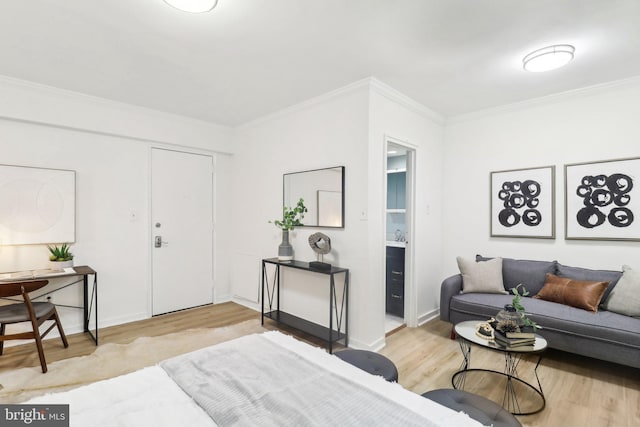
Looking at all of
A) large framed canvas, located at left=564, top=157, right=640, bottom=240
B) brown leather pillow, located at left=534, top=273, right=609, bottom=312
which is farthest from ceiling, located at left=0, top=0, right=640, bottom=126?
brown leather pillow, located at left=534, top=273, right=609, bottom=312

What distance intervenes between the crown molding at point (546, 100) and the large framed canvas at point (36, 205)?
179 inches

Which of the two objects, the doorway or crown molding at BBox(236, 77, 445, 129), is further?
the doorway

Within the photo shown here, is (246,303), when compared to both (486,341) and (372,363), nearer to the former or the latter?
(372,363)

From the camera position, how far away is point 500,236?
371 centimetres

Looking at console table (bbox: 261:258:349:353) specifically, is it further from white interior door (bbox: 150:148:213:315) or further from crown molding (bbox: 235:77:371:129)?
crown molding (bbox: 235:77:371:129)

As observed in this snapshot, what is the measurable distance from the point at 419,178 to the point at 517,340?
204cm

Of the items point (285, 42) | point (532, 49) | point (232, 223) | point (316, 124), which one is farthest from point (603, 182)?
point (232, 223)

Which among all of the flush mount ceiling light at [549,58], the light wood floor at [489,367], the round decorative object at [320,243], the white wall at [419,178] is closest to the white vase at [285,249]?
the round decorative object at [320,243]

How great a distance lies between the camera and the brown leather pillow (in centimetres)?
278

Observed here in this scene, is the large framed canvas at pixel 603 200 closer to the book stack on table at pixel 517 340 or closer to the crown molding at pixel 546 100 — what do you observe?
the crown molding at pixel 546 100

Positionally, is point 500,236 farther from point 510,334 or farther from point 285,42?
point 285,42

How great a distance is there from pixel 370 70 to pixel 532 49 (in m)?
1.23

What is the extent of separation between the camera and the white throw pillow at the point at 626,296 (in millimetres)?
2623

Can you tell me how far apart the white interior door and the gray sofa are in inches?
126
